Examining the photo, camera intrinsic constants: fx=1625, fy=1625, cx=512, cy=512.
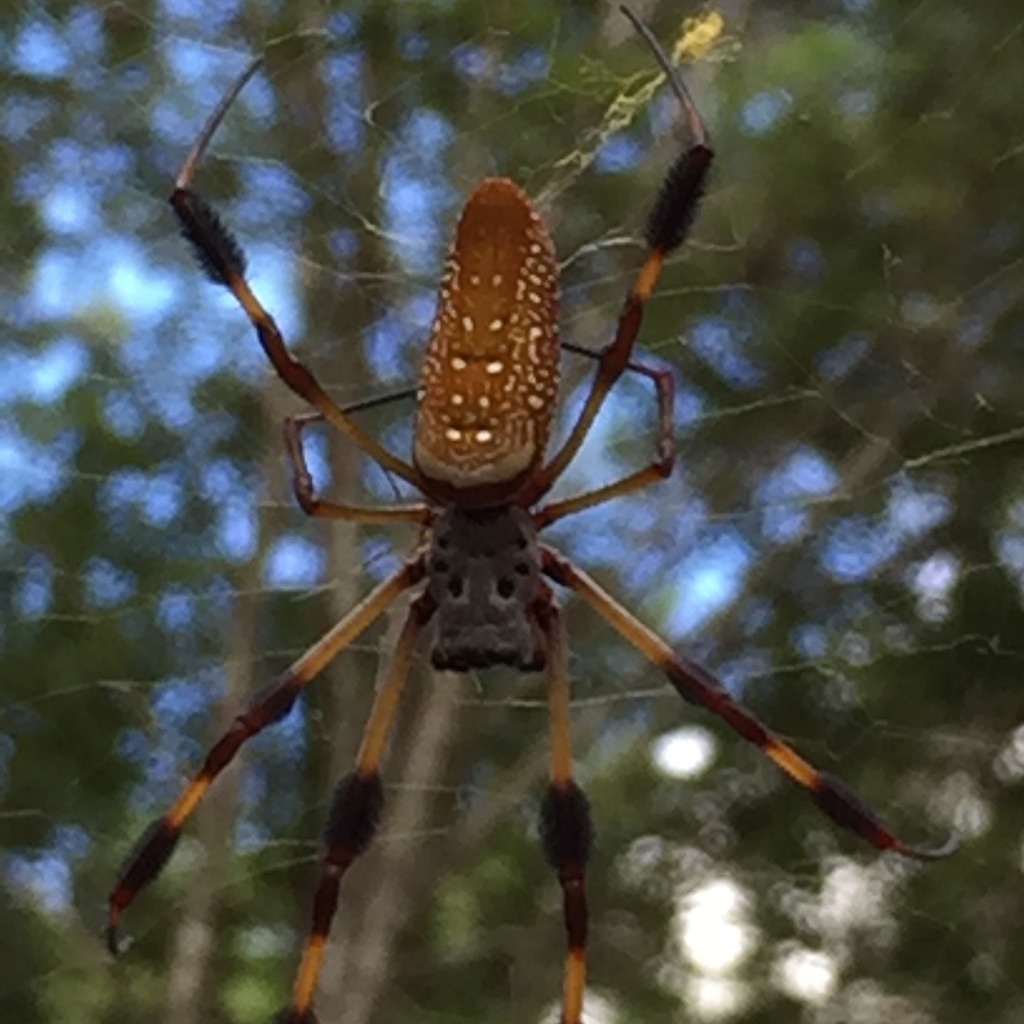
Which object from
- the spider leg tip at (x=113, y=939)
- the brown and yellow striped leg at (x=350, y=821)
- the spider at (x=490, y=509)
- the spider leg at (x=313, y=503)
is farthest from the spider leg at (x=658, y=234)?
the spider leg tip at (x=113, y=939)

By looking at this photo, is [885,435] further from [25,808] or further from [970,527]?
[25,808]

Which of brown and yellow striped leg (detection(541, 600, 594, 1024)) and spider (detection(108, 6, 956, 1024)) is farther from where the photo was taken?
brown and yellow striped leg (detection(541, 600, 594, 1024))

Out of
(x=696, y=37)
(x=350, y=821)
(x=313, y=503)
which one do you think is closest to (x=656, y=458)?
(x=313, y=503)

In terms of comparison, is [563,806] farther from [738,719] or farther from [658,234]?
[658,234]

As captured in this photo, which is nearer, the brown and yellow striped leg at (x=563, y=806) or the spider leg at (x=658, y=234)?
the spider leg at (x=658, y=234)

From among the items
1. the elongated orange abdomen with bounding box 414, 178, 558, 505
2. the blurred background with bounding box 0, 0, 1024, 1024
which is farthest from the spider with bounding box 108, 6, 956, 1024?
the blurred background with bounding box 0, 0, 1024, 1024

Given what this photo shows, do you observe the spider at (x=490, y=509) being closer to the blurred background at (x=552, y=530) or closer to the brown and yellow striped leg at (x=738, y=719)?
the brown and yellow striped leg at (x=738, y=719)

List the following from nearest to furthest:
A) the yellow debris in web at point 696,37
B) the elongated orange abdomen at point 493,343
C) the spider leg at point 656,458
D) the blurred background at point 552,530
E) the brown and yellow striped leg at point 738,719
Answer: the elongated orange abdomen at point 493,343
the spider leg at point 656,458
the brown and yellow striped leg at point 738,719
the yellow debris in web at point 696,37
the blurred background at point 552,530

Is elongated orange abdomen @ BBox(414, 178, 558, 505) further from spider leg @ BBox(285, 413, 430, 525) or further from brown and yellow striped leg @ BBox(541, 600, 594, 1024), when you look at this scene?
brown and yellow striped leg @ BBox(541, 600, 594, 1024)
